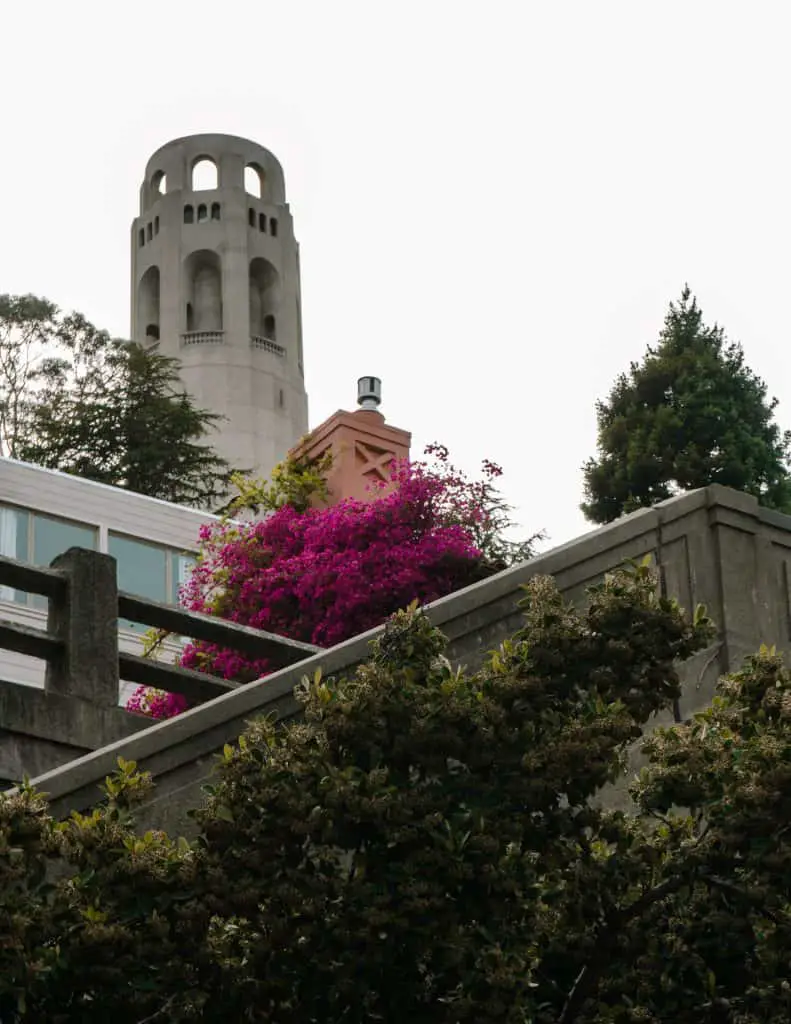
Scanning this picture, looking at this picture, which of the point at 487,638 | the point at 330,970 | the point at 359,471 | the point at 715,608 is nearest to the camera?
the point at 330,970

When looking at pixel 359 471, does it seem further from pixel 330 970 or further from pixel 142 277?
pixel 142 277

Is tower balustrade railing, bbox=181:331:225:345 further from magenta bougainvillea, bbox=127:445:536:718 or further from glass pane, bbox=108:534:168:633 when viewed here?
magenta bougainvillea, bbox=127:445:536:718

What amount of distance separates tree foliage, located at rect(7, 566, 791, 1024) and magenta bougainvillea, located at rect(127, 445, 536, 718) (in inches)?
320

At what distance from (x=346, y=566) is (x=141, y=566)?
47.0 feet

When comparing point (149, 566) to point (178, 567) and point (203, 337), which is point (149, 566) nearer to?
point (178, 567)

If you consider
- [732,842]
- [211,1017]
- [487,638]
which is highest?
[487,638]

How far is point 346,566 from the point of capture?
18.6m

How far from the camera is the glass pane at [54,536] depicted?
31812 millimetres

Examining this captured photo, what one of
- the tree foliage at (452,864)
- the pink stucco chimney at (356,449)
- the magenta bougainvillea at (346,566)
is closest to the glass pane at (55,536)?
the pink stucco chimney at (356,449)

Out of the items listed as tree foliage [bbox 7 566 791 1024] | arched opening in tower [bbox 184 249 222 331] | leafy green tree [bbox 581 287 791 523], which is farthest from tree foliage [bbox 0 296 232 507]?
tree foliage [bbox 7 566 791 1024]

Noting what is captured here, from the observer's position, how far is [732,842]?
364 inches

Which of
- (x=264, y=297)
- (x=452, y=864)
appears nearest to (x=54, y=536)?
(x=452, y=864)

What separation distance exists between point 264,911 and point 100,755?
2239mm

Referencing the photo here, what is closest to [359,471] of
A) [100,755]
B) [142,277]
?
[100,755]
